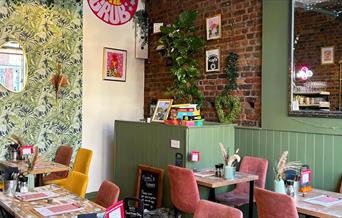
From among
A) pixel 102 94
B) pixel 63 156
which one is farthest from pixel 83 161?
pixel 102 94

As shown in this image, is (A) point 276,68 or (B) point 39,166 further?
(B) point 39,166

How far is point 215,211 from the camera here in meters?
2.42

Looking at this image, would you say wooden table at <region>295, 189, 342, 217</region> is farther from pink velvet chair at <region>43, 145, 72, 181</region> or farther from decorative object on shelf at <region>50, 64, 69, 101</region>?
decorative object on shelf at <region>50, 64, 69, 101</region>

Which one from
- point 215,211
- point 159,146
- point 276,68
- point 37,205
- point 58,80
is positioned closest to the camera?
point 215,211

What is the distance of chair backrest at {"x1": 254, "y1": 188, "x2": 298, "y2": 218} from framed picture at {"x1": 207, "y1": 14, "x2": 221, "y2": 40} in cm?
265

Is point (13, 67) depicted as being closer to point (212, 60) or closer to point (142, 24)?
point (142, 24)

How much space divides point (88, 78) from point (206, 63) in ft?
6.19

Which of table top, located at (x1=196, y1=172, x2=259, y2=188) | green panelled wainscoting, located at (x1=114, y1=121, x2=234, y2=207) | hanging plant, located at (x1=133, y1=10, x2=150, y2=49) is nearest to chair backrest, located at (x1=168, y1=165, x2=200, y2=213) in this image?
table top, located at (x1=196, y1=172, x2=259, y2=188)

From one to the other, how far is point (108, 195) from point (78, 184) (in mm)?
502

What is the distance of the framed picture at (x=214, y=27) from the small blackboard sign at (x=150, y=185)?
1966 mm

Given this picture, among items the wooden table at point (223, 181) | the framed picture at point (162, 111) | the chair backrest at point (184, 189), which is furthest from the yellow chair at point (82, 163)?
the wooden table at point (223, 181)

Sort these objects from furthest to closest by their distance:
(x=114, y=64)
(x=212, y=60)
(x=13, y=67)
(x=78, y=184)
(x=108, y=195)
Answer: (x=114, y=64), (x=212, y=60), (x=13, y=67), (x=78, y=184), (x=108, y=195)

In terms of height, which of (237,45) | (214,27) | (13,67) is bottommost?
(13,67)

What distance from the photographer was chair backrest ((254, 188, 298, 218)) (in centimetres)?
276
